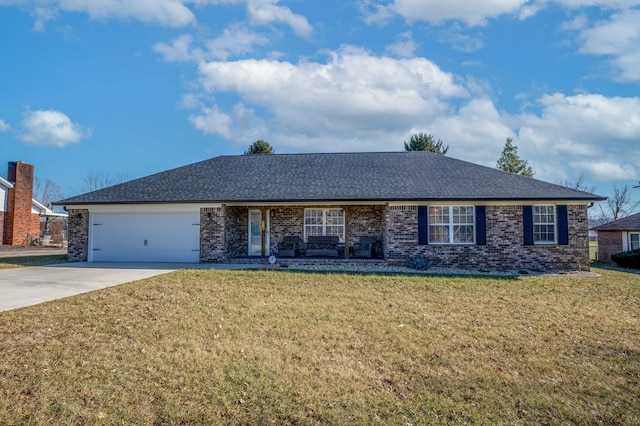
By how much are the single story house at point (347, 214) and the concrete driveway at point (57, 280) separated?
2000mm

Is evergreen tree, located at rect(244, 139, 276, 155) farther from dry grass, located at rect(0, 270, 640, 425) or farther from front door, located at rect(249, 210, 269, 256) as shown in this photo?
dry grass, located at rect(0, 270, 640, 425)

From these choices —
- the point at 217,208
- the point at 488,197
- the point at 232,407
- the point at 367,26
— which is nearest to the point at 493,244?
the point at 488,197

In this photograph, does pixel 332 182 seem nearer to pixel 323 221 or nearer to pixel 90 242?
pixel 323 221

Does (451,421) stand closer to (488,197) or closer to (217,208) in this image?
(488,197)

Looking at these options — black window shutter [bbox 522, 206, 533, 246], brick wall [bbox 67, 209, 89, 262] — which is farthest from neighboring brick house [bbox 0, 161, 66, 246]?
black window shutter [bbox 522, 206, 533, 246]

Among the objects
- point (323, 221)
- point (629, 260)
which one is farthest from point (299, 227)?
point (629, 260)

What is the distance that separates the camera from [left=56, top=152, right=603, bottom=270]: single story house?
13.8 meters

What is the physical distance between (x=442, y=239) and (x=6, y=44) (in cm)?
1704

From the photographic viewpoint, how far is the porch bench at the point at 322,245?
49.9 ft

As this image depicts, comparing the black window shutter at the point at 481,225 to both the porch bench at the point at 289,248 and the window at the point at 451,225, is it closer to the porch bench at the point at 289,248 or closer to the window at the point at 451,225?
the window at the point at 451,225

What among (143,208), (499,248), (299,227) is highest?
(143,208)

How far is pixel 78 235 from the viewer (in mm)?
15477

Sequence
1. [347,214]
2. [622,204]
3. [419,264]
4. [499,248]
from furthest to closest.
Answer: [622,204] → [347,214] → [499,248] → [419,264]

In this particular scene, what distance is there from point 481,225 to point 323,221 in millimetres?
6515
